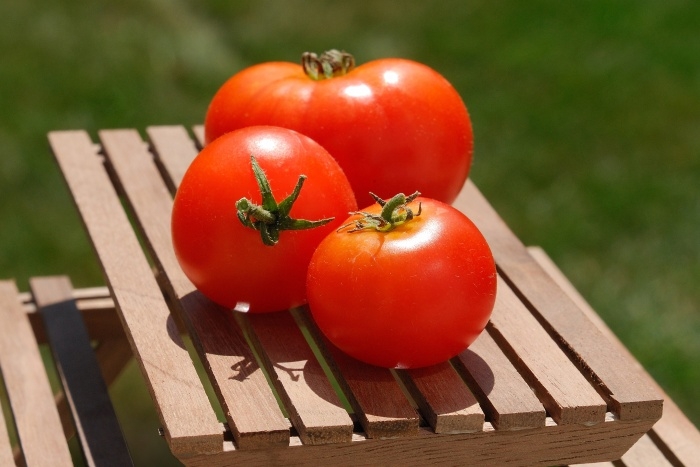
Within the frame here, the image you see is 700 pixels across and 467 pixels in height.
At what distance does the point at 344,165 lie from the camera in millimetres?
1724

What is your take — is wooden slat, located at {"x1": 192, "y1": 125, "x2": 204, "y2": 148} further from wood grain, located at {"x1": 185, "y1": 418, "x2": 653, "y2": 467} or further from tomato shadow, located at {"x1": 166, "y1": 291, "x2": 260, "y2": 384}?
wood grain, located at {"x1": 185, "y1": 418, "x2": 653, "y2": 467}

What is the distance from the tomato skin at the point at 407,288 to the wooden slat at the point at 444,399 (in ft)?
0.10

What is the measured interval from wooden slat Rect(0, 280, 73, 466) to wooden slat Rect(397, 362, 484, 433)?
686mm

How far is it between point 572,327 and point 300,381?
0.40 meters

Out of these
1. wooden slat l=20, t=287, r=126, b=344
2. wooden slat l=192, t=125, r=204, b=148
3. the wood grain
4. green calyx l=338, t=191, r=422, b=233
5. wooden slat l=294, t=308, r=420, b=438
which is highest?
wooden slat l=192, t=125, r=204, b=148

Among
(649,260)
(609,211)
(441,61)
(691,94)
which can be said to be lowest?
(649,260)

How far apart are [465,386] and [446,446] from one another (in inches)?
3.0

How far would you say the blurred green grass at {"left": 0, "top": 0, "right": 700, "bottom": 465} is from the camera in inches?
126

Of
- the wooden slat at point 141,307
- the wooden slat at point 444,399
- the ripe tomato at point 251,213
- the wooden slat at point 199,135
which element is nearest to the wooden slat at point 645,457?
the wooden slat at point 444,399

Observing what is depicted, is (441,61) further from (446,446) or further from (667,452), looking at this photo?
(446,446)

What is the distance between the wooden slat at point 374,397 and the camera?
140 centimetres

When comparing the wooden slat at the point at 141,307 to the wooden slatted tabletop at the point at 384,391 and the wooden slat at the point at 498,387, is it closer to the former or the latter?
the wooden slatted tabletop at the point at 384,391

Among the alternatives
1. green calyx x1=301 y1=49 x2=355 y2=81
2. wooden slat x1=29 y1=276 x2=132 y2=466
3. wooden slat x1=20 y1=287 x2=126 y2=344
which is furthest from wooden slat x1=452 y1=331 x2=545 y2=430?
wooden slat x1=20 y1=287 x2=126 y2=344

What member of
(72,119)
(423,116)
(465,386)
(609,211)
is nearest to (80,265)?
(72,119)
